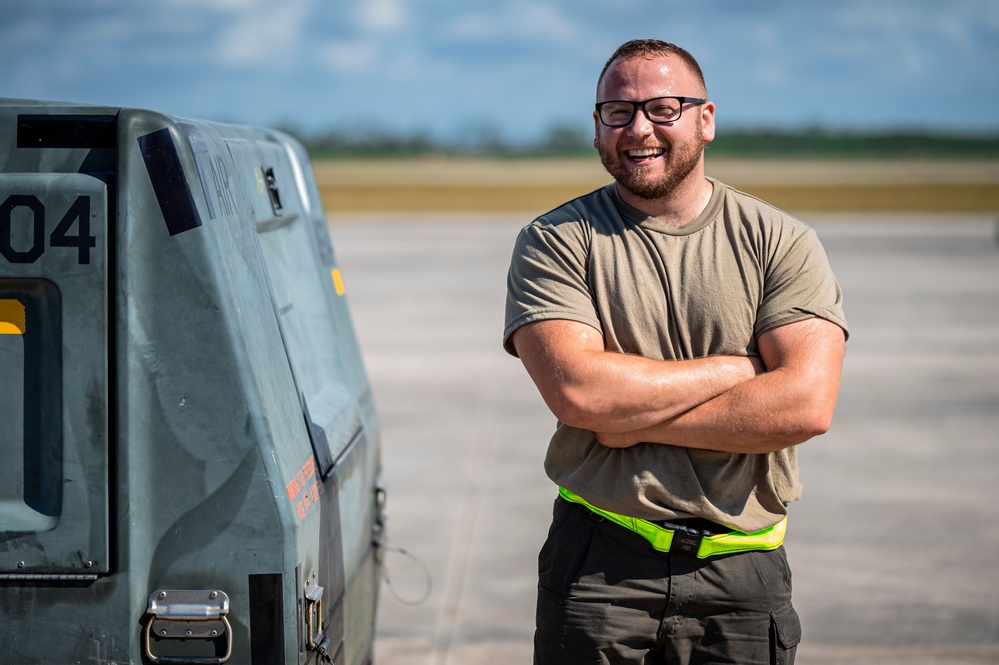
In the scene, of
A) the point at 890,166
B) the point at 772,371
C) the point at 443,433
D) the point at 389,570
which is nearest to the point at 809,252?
the point at 772,371

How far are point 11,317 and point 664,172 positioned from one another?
4.74 ft

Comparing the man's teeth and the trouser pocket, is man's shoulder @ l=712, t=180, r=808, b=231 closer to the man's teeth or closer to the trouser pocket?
the man's teeth

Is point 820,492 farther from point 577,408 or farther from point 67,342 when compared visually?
point 67,342

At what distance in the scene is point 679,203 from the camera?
2.56 m

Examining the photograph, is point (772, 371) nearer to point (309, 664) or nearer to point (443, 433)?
point (309, 664)

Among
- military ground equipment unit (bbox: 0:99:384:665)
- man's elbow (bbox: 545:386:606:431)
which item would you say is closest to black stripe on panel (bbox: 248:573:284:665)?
military ground equipment unit (bbox: 0:99:384:665)

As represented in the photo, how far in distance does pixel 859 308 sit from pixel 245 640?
15467 mm

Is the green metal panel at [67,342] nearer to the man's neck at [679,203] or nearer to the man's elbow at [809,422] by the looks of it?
the man's neck at [679,203]

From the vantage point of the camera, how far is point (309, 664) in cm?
215

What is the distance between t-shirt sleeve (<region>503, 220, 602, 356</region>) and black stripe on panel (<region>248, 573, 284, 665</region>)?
2.82ft

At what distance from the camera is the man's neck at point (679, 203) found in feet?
8.37

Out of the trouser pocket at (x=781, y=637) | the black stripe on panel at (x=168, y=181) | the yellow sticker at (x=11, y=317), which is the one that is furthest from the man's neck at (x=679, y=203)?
the yellow sticker at (x=11, y=317)

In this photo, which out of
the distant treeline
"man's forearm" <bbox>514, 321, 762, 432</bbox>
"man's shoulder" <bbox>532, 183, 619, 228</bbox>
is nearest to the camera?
"man's forearm" <bbox>514, 321, 762, 432</bbox>

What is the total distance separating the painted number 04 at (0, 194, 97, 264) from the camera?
1.87 m
